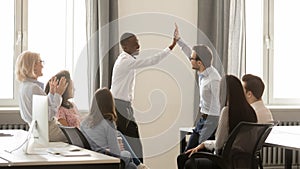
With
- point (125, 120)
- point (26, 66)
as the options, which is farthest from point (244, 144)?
point (26, 66)

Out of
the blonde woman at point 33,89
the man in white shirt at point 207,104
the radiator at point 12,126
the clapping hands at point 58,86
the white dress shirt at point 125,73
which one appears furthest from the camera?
the radiator at point 12,126

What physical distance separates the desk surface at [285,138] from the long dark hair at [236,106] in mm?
293

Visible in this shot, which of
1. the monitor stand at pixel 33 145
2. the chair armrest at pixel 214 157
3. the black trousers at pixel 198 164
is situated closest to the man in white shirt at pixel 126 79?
the black trousers at pixel 198 164

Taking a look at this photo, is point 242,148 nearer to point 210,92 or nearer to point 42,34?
point 210,92

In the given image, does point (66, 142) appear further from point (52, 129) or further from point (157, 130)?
point (157, 130)

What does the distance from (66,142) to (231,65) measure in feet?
8.75

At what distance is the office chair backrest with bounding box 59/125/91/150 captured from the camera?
4.45 metres

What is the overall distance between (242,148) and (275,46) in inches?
121

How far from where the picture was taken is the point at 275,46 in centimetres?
735

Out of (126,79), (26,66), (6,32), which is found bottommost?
(126,79)

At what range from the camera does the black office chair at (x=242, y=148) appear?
443 centimetres

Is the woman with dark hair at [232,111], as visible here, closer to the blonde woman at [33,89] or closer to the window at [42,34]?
the blonde woman at [33,89]

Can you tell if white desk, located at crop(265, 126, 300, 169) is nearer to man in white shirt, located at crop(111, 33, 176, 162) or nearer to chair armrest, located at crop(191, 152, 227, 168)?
chair armrest, located at crop(191, 152, 227, 168)

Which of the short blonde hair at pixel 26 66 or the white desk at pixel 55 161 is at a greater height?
the short blonde hair at pixel 26 66
